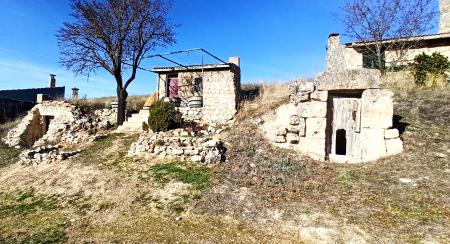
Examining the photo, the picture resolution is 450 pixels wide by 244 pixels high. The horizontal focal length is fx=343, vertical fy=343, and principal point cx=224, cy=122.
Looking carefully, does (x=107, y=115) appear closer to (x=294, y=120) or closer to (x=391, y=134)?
(x=294, y=120)

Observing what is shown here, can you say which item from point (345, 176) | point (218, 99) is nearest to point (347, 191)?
point (345, 176)

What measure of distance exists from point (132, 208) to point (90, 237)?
1.58 metres

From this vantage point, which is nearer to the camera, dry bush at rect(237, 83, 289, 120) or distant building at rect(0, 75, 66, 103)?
dry bush at rect(237, 83, 289, 120)

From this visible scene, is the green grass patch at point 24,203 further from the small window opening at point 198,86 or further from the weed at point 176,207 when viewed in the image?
the small window opening at point 198,86

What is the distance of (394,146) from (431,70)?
319 inches

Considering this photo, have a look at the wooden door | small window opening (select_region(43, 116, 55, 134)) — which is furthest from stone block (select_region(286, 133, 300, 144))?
small window opening (select_region(43, 116, 55, 134))

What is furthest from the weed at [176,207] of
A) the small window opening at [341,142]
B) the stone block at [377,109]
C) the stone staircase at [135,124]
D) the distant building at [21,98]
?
the distant building at [21,98]

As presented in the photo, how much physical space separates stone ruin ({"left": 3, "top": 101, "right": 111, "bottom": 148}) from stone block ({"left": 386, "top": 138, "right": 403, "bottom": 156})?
1311cm

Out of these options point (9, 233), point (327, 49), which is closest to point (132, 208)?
point (9, 233)

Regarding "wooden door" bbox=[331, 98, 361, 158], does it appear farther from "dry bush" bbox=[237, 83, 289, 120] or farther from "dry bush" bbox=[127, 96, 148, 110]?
"dry bush" bbox=[127, 96, 148, 110]

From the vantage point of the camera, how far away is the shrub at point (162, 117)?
15.2 metres

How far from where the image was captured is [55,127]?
18.6 meters

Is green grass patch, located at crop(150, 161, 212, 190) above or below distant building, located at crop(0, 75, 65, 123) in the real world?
below

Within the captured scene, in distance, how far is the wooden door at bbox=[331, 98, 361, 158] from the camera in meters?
11.5
